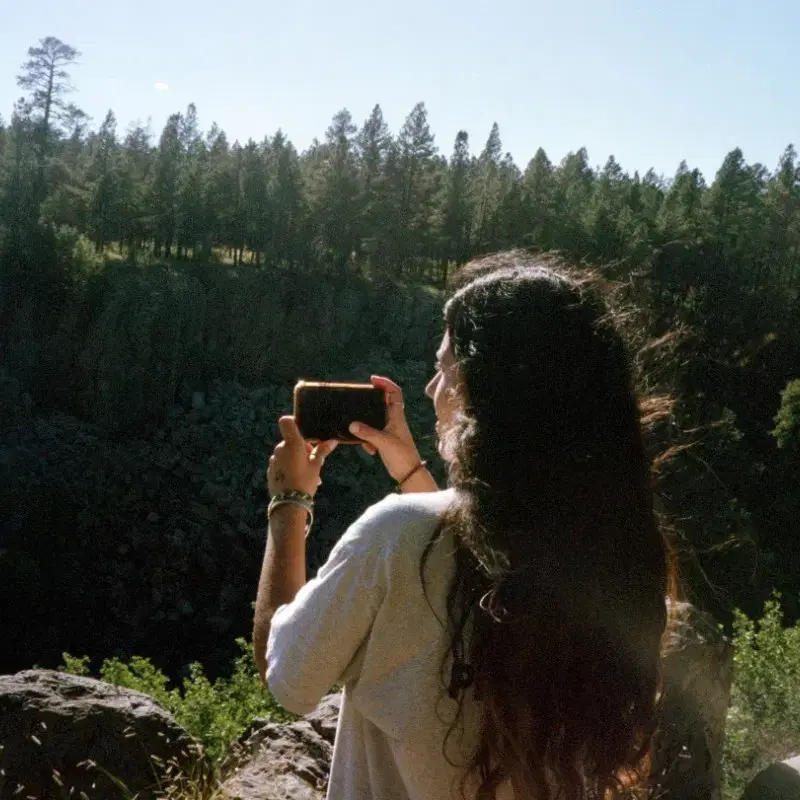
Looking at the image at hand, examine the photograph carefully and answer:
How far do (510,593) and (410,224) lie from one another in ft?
127

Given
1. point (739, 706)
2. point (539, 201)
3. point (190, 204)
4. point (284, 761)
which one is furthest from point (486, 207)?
point (284, 761)

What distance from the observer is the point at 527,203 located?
1609 inches

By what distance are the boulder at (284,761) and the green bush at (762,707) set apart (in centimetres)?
252

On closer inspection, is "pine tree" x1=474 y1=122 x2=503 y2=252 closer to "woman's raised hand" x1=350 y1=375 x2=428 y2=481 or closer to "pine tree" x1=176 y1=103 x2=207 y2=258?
"pine tree" x1=176 y1=103 x2=207 y2=258

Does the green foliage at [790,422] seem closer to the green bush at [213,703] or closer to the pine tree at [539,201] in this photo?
the pine tree at [539,201]

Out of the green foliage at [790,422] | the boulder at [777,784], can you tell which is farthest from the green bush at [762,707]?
the green foliage at [790,422]

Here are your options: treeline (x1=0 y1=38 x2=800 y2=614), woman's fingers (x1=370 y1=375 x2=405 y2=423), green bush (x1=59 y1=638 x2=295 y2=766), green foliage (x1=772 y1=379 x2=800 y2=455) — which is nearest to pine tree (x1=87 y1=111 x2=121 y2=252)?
treeline (x1=0 y1=38 x2=800 y2=614)

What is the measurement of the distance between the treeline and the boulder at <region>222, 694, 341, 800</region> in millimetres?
27324

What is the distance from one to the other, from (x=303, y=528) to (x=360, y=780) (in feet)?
1.61

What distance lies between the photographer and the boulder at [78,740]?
12.0 feet

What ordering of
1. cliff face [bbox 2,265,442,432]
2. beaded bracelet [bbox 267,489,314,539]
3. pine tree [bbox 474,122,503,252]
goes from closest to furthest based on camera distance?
beaded bracelet [bbox 267,489,314,539], cliff face [bbox 2,265,442,432], pine tree [bbox 474,122,503,252]

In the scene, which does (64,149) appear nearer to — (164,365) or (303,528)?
(164,365)

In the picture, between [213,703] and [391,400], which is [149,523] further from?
[391,400]

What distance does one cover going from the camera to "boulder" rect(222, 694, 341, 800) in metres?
3.55
